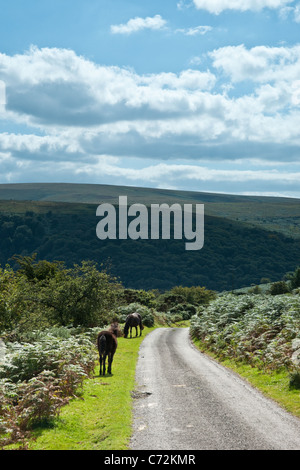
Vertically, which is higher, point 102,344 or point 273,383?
point 102,344

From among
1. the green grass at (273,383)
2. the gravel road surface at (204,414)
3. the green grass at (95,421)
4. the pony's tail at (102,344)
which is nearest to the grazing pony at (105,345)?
the pony's tail at (102,344)

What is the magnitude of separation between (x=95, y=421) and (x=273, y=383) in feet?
26.1

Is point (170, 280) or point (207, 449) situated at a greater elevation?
point (207, 449)

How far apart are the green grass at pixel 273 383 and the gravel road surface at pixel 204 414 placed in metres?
0.34

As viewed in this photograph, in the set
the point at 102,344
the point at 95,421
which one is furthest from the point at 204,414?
the point at 102,344

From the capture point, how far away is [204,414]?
1227 cm

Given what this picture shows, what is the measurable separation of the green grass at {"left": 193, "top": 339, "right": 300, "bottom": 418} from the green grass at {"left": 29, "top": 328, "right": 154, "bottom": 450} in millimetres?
5073

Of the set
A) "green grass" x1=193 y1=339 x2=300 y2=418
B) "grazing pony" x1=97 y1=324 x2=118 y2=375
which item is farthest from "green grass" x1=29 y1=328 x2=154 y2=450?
"green grass" x1=193 y1=339 x2=300 y2=418

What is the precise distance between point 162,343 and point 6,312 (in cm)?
1261

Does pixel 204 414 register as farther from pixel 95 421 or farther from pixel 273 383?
pixel 273 383

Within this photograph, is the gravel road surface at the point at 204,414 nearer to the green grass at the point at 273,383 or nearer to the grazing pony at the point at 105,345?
the green grass at the point at 273,383
